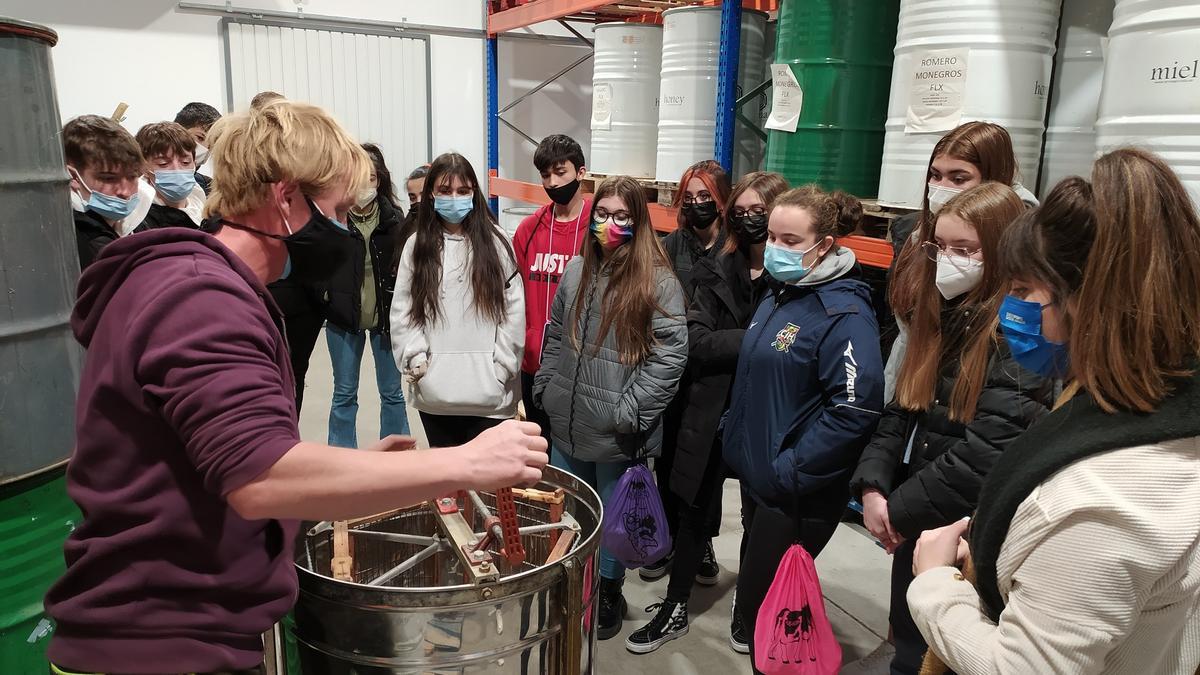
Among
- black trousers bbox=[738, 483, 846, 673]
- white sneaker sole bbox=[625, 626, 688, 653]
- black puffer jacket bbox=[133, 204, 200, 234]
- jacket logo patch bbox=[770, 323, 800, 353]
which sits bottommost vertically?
white sneaker sole bbox=[625, 626, 688, 653]

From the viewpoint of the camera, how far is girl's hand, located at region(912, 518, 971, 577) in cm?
127

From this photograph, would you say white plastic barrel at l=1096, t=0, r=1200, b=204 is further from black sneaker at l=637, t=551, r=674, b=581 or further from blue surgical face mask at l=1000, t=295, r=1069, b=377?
black sneaker at l=637, t=551, r=674, b=581

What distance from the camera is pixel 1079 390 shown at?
1134 mm

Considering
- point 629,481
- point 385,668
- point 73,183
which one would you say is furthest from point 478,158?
point 385,668

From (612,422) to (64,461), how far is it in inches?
60.4

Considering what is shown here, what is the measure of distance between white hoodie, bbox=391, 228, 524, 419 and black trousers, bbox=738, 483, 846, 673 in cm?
115

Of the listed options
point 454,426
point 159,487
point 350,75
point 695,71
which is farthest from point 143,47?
point 159,487

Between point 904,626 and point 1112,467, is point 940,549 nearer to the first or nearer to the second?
point 1112,467

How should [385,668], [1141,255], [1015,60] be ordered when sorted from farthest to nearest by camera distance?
1. [1015,60]
2. [385,668]
3. [1141,255]

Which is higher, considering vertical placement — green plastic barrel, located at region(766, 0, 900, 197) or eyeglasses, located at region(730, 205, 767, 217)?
green plastic barrel, located at region(766, 0, 900, 197)

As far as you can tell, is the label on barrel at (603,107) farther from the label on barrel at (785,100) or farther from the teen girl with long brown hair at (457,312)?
the teen girl with long brown hair at (457,312)

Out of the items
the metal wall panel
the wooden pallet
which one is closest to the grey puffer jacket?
the wooden pallet

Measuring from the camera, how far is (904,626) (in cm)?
204

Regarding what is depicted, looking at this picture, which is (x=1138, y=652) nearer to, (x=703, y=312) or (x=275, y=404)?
(x=275, y=404)
